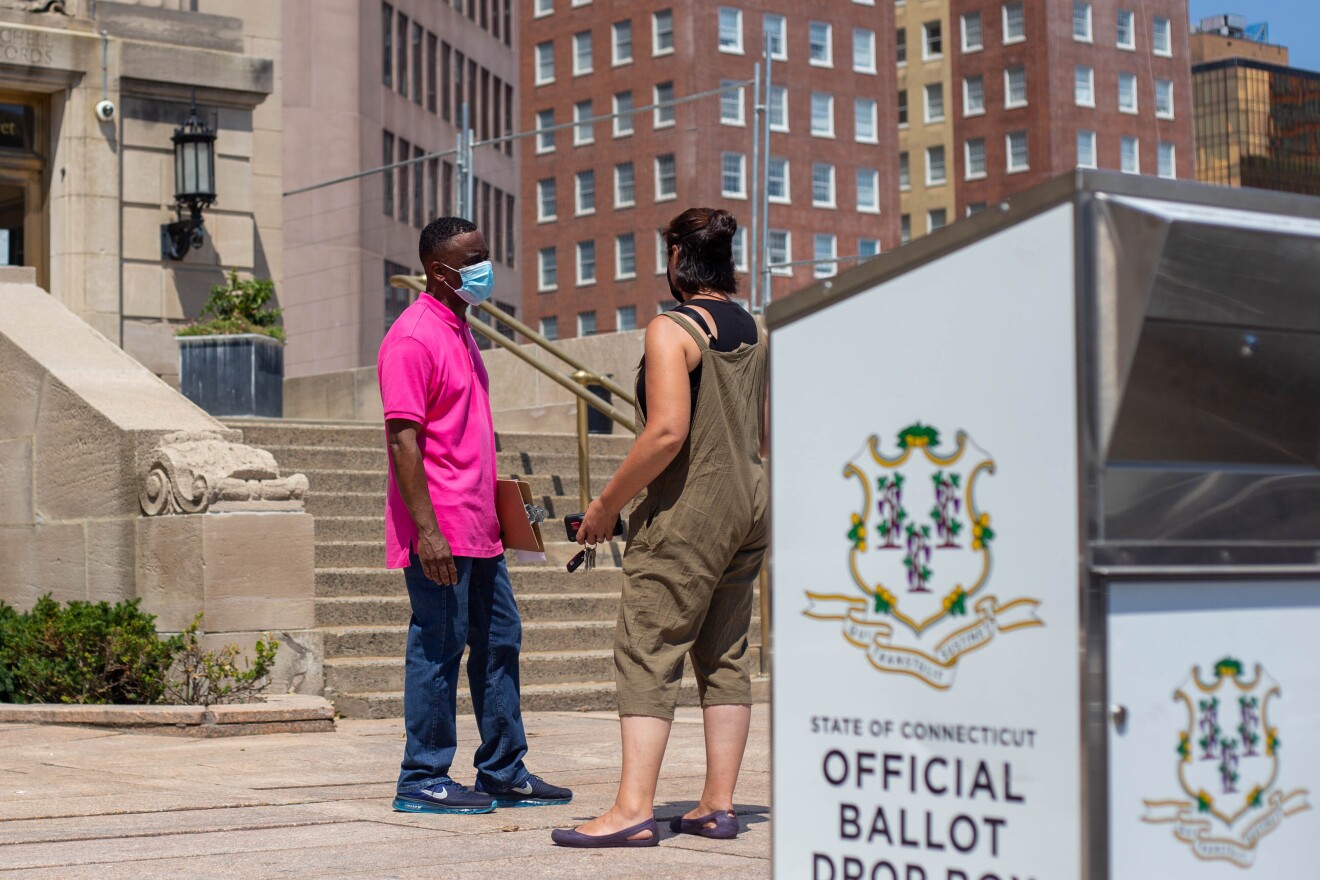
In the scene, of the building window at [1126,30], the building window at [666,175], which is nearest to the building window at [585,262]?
the building window at [666,175]

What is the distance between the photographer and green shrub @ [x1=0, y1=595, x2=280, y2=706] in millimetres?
8297

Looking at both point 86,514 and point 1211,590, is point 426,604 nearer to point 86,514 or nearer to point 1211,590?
point 1211,590

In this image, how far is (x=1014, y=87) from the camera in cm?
7462

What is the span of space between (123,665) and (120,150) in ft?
29.1

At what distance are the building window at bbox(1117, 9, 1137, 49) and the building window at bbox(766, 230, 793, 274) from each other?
862cm

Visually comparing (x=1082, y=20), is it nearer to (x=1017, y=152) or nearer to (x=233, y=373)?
(x=233, y=373)

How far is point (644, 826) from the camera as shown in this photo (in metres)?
4.75

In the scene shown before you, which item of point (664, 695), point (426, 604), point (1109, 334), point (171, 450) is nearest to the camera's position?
point (1109, 334)

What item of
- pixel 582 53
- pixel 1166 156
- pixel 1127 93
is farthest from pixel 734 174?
pixel 582 53

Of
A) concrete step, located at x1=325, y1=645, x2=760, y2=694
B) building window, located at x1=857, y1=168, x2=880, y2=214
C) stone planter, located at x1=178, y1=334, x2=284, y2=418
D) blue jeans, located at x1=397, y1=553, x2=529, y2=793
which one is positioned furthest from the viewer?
building window, located at x1=857, y1=168, x2=880, y2=214

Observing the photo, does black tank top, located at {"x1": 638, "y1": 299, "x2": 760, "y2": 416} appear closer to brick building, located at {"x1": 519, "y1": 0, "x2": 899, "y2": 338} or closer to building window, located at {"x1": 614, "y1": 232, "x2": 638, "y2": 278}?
brick building, located at {"x1": 519, "y1": 0, "x2": 899, "y2": 338}

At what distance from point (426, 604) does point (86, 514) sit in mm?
4436

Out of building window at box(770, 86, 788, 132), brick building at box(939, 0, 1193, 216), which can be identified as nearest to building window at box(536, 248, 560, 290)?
brick building at box(939, 0, 1193, 216)

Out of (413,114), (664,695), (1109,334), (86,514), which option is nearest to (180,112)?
(86,514)
